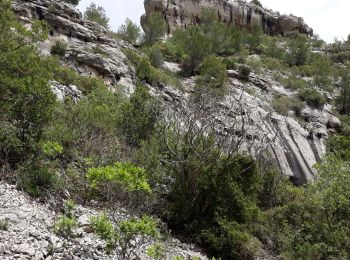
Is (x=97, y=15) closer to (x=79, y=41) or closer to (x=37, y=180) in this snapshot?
(x=79, y=41)

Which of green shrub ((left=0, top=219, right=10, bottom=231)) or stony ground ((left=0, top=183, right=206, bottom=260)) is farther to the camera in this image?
green shrub ((left=0, top=219, right=10, bottom=231))

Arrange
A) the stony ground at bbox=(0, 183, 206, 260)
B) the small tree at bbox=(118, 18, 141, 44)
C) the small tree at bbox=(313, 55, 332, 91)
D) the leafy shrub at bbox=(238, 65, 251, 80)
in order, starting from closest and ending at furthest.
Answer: the stony ground at bbox=(0, 183, 206, 260)
the leafy shrub at bbox=(238, 65, 251, 80)
the small tree at bbox=(313, 55, 332, 91)
the small tree at bbox=(118, 18, 141, 44)

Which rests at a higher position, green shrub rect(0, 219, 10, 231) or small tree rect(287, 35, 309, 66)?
small tree rect(287, 35, 309, 66)

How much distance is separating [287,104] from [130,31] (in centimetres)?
Answer: 2229

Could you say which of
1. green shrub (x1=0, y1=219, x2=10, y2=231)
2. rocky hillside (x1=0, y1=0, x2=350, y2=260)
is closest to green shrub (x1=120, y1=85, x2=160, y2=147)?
rocky hillside (x1=0, y1=0, x2=350, y2=260)

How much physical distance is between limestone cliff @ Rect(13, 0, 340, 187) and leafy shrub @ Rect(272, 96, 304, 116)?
58cm

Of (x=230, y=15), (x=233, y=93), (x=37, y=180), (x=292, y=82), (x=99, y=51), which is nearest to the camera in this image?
(x=37, y=180)

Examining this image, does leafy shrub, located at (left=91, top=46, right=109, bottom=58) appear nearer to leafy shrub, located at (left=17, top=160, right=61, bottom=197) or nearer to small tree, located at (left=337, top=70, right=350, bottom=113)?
leafy shrub, located at (left=17, top=160, right=61, bottom=197)

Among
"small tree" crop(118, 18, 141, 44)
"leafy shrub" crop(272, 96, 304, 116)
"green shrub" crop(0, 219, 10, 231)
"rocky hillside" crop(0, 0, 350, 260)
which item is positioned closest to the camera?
"green shrub" crop(0, 219, 10, 231)

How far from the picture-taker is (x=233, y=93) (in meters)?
28.9

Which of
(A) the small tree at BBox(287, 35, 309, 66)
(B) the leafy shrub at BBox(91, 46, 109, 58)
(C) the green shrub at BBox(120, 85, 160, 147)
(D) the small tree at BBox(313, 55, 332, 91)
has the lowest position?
(C) the green shrub at BBox(120, 85, 160, 147)

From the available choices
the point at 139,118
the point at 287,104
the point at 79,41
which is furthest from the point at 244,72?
the point at 139,118

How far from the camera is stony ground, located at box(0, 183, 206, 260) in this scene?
6793mm

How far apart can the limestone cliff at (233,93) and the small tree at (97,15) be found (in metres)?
8.48
